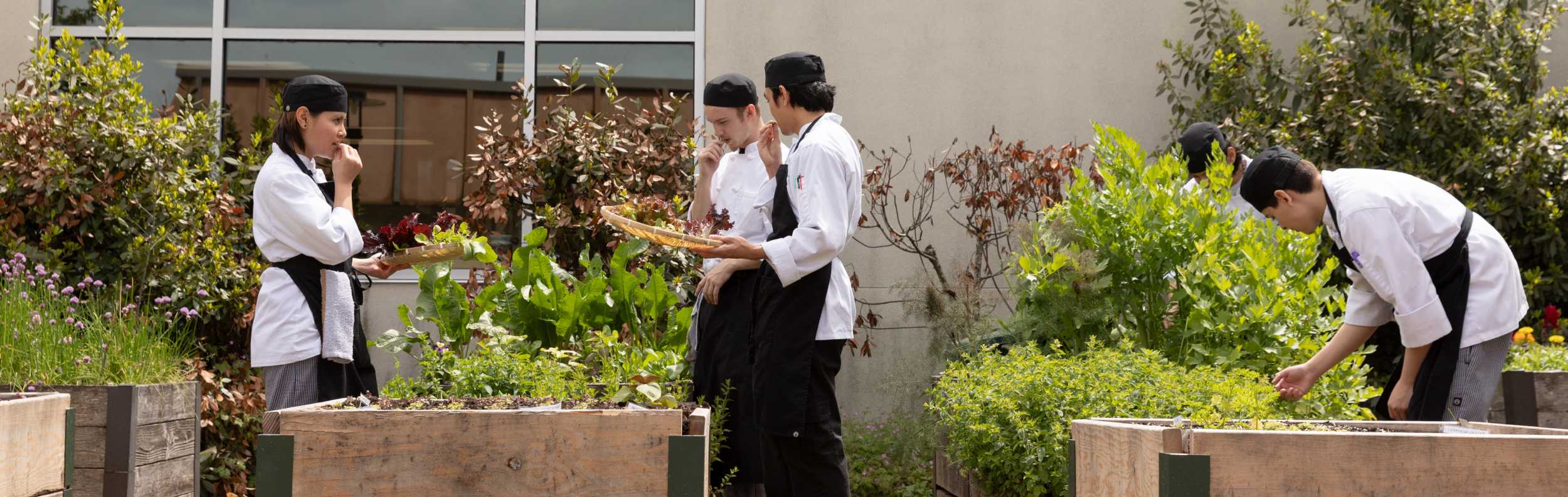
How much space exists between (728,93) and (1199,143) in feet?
6.19

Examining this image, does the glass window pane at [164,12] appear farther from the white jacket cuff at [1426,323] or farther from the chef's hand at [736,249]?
the white jacket cuff at [1426,323]

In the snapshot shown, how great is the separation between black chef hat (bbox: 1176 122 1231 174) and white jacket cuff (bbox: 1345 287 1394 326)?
1.21m

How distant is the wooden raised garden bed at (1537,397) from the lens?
3.68 m

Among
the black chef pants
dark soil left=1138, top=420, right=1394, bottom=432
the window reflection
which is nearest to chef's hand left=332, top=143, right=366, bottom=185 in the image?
the black chef pants

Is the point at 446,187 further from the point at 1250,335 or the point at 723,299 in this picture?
the point at 1250,335

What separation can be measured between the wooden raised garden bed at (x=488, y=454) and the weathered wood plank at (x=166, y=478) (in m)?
1.93

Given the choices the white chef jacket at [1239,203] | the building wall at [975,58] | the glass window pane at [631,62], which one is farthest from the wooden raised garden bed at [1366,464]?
the glass window pane at [631,62]

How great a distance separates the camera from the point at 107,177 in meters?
4.07

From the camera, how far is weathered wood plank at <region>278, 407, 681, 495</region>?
170 cm

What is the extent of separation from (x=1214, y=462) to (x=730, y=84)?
1.89 m

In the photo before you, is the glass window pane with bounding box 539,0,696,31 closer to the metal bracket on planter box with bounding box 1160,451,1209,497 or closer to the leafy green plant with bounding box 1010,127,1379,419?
the leafy green plant with bounding box 1010,127,1379,419

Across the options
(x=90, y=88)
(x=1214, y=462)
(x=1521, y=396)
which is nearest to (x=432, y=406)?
(x=1214, y=462)

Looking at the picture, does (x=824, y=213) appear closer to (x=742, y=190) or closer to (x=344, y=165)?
(x=742, y=190)

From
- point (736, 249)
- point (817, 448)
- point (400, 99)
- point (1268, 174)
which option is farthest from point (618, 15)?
point (1268, 174)
